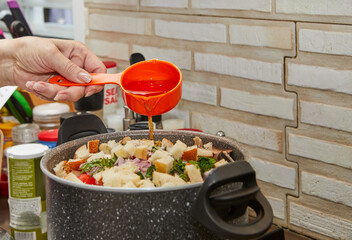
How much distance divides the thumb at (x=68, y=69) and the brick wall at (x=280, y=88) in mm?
620

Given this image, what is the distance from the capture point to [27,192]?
53.1 inches

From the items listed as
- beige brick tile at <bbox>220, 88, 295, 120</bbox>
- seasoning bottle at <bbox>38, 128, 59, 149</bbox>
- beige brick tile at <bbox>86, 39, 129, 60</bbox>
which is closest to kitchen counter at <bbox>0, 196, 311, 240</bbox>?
seasoning bottle at <bbox>38, 128, 59, 149</bbox>

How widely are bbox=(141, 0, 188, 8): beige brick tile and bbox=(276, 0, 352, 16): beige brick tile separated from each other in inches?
16.4

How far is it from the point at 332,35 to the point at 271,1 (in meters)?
0.22

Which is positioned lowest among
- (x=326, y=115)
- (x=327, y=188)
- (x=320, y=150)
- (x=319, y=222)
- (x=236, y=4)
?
(x=319, y=222)

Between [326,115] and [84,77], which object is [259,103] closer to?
[326,115]

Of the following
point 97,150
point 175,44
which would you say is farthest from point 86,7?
point 97,150

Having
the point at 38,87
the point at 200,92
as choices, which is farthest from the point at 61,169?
the point at 200,92

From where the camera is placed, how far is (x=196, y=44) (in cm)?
184

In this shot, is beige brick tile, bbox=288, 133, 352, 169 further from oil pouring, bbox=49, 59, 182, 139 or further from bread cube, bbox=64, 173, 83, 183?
bread cube, bbox=64, 173, 83, 183

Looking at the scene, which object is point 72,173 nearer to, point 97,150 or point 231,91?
point 97,150

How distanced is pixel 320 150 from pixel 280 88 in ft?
0.72

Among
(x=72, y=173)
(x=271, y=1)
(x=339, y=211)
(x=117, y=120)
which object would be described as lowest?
(x=339, y=211)

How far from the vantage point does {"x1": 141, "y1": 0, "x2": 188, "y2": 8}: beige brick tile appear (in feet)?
6.04
